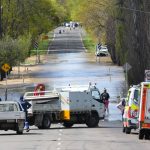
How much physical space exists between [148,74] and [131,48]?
17.9 metres

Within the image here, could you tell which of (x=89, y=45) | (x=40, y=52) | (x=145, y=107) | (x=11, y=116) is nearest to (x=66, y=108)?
(x=11, y=116)

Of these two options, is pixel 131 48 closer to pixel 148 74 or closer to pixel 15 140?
pixel 148 74

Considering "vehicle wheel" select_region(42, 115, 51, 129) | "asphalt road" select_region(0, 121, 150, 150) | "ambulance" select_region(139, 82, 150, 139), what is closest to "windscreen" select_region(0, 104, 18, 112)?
"asphalt road" select_region(0, 121, 150, 150)

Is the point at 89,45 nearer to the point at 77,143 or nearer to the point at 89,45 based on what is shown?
the point at 89,45

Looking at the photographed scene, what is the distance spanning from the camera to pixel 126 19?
63094 millimetres

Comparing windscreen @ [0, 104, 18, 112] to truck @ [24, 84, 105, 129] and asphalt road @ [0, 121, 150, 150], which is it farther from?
truck @ [24, 84, 105, 129]

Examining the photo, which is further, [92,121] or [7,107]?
[92,121]

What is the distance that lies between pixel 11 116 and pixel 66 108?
19.3 feet

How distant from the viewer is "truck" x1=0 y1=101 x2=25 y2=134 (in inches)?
1261

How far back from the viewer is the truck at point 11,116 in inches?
1261

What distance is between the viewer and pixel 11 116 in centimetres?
3203

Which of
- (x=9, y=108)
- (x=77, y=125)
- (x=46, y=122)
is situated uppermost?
(x=9, y=108)

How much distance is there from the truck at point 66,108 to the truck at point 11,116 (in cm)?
422

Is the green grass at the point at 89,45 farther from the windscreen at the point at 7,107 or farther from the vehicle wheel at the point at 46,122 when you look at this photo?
the windscreen at the point at 7,107
